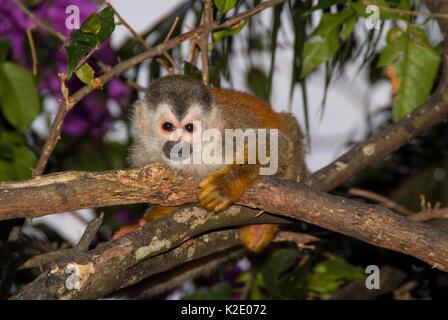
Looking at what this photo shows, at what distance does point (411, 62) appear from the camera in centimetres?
240

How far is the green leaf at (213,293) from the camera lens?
8.59 ft

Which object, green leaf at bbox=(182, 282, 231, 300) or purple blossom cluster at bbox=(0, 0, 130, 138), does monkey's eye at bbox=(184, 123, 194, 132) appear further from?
green leaf at bbox=(182, 282, 231, 300)

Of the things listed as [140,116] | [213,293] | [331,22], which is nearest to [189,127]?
[140,116]

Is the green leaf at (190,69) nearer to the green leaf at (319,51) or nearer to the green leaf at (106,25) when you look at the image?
the green leaf at (319,51)

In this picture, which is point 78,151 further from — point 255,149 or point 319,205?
point 319,205

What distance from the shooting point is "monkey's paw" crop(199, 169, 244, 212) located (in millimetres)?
1897

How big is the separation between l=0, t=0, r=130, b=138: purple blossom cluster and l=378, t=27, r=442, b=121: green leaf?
1586 millimetres

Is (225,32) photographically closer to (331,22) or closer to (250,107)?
(250,107)

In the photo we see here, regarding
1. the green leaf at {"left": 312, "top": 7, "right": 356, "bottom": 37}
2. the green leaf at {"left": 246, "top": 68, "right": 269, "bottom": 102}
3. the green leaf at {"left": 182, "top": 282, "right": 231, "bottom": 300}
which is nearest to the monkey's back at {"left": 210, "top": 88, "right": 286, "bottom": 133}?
the green leaf at {"left": 312, "top": 7, "right": 356, "bottom": 37}

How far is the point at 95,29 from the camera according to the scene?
5.71 feet

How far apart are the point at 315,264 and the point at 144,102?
1.44 metres

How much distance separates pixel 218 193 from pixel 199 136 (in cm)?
45

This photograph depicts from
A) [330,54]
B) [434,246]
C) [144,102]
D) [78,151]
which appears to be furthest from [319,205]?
[78,151]

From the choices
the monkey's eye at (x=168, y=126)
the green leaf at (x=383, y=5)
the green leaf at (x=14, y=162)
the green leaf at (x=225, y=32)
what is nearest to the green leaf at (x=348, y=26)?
the green leaf at (x=383, y=5)
